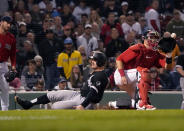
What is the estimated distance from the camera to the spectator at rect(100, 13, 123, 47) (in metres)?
17.2

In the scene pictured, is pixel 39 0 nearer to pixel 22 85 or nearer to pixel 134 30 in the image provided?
pixel 134 30

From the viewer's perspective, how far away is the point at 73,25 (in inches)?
681

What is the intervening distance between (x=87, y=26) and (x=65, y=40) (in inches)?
58.5

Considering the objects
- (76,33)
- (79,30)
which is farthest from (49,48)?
(79,30)

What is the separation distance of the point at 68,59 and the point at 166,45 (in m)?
4.80

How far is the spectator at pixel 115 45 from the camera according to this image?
53.0ft

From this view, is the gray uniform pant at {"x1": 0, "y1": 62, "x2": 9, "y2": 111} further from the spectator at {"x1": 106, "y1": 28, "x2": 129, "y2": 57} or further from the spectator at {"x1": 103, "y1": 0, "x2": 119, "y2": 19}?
the spectator at {"x1": 103, "y1": 0, "x2": 119, "y2": 19}

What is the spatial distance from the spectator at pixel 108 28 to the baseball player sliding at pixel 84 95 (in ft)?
21.4

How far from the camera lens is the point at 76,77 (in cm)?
1467

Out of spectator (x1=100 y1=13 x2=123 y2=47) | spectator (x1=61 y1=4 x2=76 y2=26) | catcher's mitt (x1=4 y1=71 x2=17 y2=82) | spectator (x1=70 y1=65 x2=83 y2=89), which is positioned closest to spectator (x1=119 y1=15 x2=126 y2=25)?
spectator (x1=100 y1=13 x2=123 y2=47)

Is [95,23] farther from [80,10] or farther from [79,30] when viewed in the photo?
[80,10]

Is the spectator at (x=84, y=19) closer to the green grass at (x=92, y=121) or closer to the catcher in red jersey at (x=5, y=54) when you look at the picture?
the catcher in red jersey at (x=5, y=54)

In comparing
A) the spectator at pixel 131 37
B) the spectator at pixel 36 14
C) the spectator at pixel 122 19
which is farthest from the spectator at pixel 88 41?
the spectator at pixel 122 19

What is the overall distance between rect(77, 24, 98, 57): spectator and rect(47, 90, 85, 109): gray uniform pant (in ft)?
19.1
